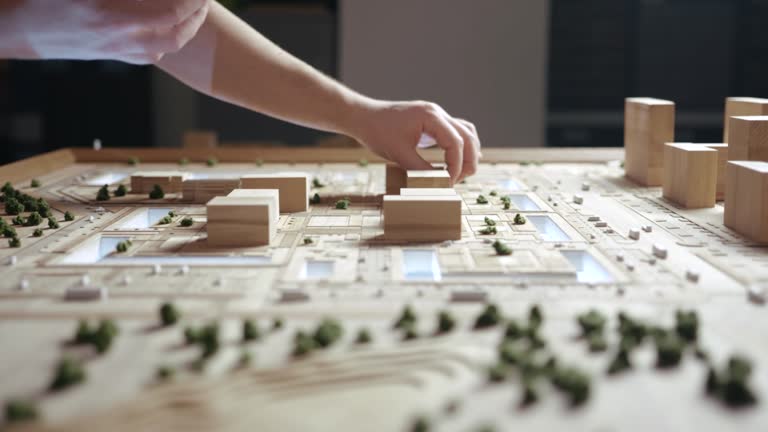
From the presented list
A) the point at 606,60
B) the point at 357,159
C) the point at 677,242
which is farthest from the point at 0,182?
the point at 606,60

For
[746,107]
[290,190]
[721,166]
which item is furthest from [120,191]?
[746,107]

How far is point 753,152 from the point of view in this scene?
2.47 meters

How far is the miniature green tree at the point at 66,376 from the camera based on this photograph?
3.74 feet

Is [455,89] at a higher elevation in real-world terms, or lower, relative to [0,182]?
higher

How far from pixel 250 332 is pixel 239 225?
2.33ft

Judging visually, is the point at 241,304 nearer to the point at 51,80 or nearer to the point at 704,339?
the point at 704,339

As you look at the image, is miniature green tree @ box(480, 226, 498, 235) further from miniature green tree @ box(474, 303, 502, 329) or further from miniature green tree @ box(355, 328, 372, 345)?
miniature green tree @ box(355, 328, 372, 345)

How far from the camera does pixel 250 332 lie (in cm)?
132

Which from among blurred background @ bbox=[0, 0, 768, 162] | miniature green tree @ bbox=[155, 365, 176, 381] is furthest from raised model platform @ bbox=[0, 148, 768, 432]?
blurred background @ bbox=[0, 0, 768, 162]

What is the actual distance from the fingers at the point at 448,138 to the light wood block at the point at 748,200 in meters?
0.80

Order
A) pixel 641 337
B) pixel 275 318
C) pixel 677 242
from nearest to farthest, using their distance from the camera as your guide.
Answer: pixel 641 337 < pixel 275 318 < pixel 677 242

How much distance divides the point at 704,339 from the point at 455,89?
4801 mm

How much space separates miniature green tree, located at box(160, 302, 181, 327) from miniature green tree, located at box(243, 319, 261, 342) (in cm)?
14

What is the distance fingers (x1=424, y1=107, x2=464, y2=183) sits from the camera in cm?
263
